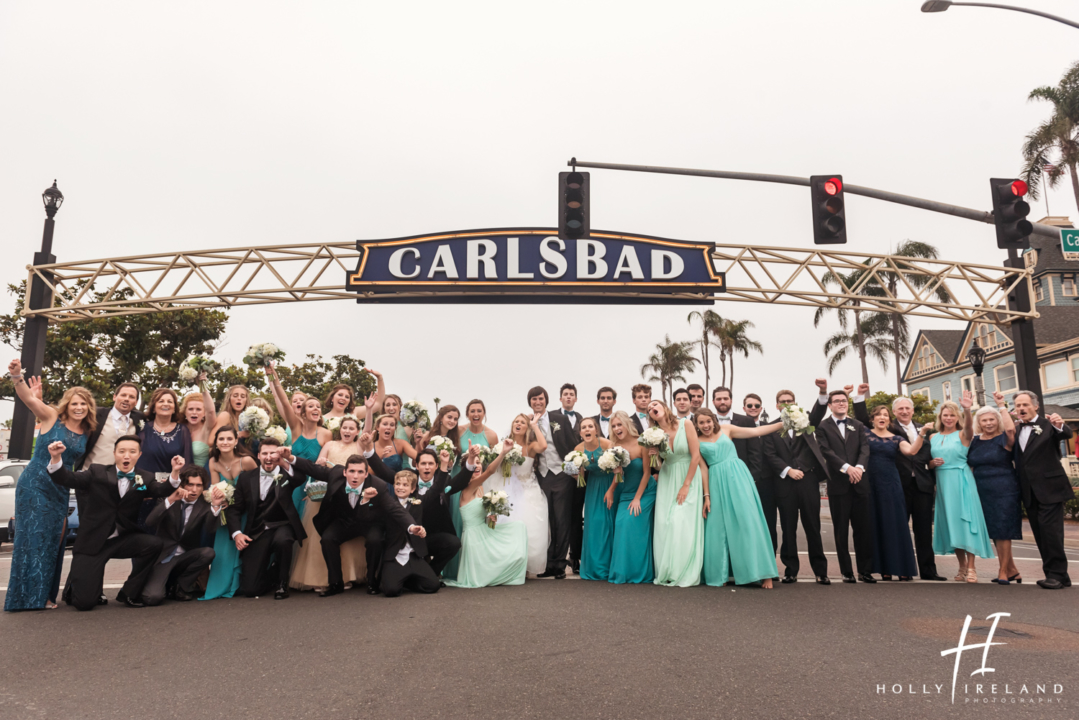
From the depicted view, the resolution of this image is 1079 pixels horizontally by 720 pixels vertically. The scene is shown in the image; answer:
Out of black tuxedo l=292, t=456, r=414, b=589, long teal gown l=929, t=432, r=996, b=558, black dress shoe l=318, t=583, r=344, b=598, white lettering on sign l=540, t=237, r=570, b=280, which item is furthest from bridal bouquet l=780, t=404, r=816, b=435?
white lettering on sign l=540, t=237, r=570, b=280

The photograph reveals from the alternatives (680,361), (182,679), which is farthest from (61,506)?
(680,361)

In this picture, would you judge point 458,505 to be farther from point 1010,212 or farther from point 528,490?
point 1010,212

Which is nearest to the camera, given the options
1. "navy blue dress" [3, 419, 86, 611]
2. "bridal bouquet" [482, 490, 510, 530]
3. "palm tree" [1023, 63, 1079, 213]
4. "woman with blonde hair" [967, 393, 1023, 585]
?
"navy blue dress" [3, 419, 86, 611]

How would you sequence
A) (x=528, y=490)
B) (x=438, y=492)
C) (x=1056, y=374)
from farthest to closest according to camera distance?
(x=1056, y=374)
(x=528, y=490)
(x=438, y=492)

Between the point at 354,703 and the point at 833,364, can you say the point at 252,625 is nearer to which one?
the point at 354,703

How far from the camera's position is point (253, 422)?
24.3ft

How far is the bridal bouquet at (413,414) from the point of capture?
28.9 feet

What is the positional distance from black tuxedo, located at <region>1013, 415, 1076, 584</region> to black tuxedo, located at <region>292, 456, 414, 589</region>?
22.3 ft

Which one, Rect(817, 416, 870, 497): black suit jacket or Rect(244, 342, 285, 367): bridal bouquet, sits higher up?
Rect(244, 342, 285, 367): bridal bouquet

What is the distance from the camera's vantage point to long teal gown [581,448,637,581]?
8.21m

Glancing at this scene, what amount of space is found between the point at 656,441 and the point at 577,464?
0.98 meters

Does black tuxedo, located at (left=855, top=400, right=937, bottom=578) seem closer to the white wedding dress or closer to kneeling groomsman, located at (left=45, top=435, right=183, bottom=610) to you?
the white wedding dress

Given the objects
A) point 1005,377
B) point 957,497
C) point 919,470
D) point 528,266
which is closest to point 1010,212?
point 919,470

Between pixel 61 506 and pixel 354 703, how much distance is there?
4.65 meters
